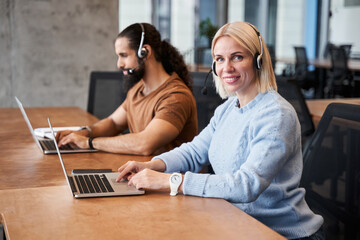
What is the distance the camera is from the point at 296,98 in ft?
7.65

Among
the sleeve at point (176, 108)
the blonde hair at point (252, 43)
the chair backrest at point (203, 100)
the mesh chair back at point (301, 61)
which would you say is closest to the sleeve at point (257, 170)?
the blonde hair at point (252, 43)

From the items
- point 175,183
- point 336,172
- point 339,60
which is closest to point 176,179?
point 175,183

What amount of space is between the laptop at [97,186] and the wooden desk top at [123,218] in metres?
0.02

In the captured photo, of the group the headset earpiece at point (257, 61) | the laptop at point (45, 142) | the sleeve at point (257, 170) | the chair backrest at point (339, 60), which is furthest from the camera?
the chair backrest at point (339, 60)

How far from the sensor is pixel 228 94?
5.09ft

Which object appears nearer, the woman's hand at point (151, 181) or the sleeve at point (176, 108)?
the woman's hand at point (151, 181)

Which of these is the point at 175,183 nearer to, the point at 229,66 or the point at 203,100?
the point at 229,66

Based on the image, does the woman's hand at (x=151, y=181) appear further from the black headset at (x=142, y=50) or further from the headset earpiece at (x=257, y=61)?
the black headset at (x=142, y=50)

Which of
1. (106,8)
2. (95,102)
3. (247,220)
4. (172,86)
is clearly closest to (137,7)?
(106,8)

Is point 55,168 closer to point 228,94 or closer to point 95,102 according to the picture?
point 228,94

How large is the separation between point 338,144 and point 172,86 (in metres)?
0.88

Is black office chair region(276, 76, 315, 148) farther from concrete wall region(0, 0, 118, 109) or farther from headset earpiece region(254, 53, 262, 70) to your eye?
concrete wall region(0, 0, 118, 109)

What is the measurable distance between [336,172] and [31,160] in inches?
41.8

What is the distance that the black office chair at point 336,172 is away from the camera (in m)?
1.37
